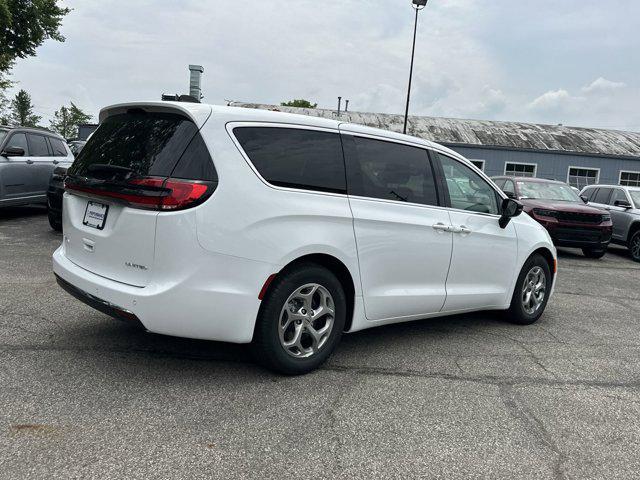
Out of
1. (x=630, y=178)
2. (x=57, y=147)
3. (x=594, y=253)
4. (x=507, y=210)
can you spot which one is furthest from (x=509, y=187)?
(x=630, y=178)

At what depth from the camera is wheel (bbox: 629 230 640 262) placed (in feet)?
39.6

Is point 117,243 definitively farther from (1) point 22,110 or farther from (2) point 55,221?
(1) point 22,110

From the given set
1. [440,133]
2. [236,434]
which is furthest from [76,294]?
[440,133]

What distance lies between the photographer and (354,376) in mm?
3738

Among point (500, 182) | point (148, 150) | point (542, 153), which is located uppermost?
point (542, 153)

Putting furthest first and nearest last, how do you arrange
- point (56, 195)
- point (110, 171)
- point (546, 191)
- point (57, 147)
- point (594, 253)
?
point (546, 191), point (594, 253), point (57, 147), point (56, 195), point (110, 171)

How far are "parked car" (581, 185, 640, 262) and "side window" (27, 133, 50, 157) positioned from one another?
41.2 feet

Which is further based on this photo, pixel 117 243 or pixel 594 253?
pixel 594 253

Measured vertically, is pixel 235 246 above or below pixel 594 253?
above

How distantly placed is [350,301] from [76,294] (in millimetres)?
1862

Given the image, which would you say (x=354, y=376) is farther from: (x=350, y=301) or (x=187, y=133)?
(x=187, y=133)

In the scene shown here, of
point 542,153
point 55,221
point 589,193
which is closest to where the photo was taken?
point 55,221

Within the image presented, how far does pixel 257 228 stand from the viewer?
10.7 ft

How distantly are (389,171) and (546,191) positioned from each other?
922 centimetres
